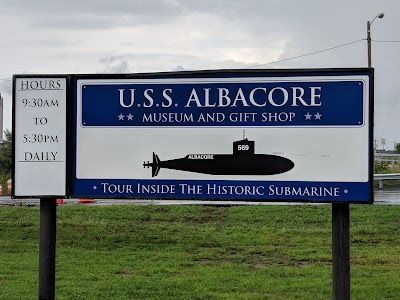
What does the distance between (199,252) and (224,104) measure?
6169 mm

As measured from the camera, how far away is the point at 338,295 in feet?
22.4

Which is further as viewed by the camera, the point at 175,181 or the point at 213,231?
the point at 213,231

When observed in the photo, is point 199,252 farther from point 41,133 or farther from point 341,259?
point 341,259

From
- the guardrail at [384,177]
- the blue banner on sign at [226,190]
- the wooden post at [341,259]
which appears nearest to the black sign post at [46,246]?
the blue banner on sign at [226,190]

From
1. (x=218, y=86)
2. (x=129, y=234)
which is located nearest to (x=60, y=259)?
(x=129, y=234)

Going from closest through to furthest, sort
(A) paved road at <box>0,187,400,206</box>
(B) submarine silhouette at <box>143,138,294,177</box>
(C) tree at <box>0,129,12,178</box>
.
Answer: (B) submarine silhouette at <box>143,138,294,177</box>, (A) paved road at <box>0,187,400,206</box>, (C) tree at <box>0,129,12,178</box>

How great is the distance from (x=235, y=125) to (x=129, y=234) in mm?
8427

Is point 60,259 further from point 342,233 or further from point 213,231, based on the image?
point 342,233

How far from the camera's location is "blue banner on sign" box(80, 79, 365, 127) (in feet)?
22.2

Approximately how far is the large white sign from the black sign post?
0.61 ft

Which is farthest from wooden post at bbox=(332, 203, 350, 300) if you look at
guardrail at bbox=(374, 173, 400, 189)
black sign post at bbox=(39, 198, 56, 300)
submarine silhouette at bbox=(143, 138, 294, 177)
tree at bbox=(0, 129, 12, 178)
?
tree at bbox=(0, 129, 12, 178)

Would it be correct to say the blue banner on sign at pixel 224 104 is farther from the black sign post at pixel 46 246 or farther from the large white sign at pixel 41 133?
the black sign post at pixel 46 246

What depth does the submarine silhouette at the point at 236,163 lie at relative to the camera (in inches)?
Answer: 271

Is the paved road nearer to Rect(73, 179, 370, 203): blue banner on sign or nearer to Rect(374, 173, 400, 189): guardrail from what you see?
Rect(374, 173, 400, 189): guardrail
